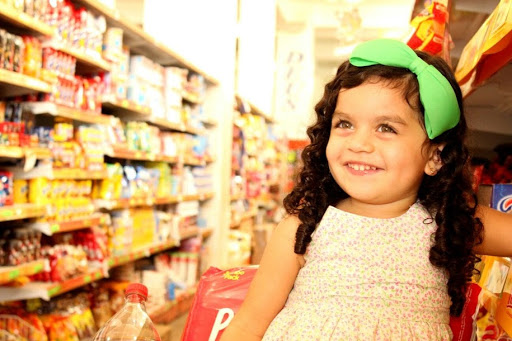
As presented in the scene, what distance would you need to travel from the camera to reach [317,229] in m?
1.40

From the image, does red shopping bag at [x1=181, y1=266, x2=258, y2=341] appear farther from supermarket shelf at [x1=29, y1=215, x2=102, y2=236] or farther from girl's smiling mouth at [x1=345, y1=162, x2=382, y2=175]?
supermarket shelf at [x1=29, y1=215, x2=102, y2=236]

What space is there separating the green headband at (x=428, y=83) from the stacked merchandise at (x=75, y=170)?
1.66m

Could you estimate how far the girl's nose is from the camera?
1288 mm

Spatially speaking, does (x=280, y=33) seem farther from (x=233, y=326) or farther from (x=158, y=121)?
(x=233, y=326)

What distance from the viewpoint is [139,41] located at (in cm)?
384

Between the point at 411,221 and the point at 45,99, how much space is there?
6.61 feet

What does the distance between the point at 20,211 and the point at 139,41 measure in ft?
5.98

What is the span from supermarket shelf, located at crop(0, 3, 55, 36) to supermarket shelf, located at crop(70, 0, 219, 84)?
0.43 m

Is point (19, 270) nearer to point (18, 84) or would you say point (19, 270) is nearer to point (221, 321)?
point (18, 84)

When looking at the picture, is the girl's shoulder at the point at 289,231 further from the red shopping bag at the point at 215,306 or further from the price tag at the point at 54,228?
the price tag at the point at 54,228

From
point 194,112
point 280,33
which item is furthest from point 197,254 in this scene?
point 280,33

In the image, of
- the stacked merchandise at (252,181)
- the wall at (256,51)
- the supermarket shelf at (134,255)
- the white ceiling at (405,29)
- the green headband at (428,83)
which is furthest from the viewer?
the wall at (256,51)

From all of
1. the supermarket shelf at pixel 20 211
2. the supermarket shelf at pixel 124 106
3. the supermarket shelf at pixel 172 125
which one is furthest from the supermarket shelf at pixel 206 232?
the supermarket shelf at pixel 20 211

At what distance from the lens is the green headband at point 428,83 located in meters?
1.27
